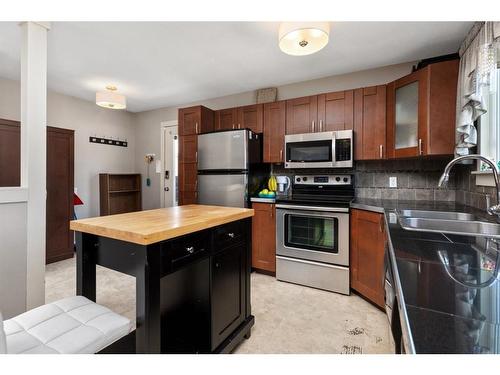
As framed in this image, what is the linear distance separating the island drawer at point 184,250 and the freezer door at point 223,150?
1.65 m

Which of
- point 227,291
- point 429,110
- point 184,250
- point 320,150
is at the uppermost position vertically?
point 429,110

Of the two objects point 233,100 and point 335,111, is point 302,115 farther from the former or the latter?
point 233,100

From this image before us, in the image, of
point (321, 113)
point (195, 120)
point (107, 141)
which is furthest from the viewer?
point (107, 141)

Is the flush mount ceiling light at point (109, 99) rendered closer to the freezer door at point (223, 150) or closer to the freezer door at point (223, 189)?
the freezer door at point (223, 150)

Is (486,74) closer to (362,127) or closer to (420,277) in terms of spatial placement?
(362,127)

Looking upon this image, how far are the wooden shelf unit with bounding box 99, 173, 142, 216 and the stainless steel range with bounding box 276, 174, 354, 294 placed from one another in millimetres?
3034

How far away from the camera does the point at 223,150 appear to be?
3021mm

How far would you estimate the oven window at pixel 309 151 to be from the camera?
109 inches

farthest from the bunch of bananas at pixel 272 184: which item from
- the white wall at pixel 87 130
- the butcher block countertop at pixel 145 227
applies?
the white wall at pixel 87 130

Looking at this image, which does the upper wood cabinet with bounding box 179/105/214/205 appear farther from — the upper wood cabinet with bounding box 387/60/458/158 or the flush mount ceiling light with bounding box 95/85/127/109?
the upper wood cabinet with bounding box 387/60/458/158

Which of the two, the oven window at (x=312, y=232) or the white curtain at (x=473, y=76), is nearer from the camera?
the white curtain at (x=473, y=76)

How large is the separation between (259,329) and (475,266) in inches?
61.8

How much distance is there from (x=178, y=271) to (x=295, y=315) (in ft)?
3.81

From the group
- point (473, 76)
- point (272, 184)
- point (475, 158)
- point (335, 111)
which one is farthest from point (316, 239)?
point (473, 76)
